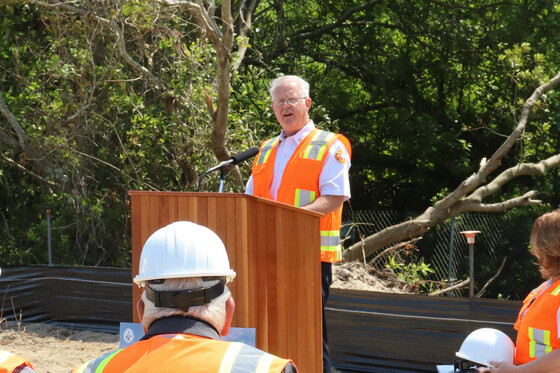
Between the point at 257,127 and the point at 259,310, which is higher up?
the point at 257,127

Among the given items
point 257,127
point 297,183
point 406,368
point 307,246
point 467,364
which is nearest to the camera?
point 467,364

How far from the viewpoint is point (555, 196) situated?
12.8m

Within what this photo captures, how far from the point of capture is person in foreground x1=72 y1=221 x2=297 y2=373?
1.62m

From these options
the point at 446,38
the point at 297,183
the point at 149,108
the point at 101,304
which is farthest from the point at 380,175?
the point at 297,183

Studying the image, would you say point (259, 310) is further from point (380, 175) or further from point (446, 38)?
point (380, 175)

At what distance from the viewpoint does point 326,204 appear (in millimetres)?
4152

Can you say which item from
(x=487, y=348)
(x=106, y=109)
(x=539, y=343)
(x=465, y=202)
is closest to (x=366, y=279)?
(x=465, y=202)

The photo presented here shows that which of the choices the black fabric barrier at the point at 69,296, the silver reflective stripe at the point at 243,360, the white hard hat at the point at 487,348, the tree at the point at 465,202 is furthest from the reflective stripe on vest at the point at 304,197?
the tree at the point at 465,202

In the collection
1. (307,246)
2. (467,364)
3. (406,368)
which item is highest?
(307,246)

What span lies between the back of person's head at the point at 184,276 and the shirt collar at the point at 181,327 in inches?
0.5

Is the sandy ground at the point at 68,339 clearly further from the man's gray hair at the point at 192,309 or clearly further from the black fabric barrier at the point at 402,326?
the man's gray hair at the point at 192,309

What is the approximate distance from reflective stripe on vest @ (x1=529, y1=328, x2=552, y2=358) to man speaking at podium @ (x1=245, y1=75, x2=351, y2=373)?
4.05ft

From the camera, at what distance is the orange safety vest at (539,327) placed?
3.04 m

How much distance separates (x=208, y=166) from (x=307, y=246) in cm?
557
